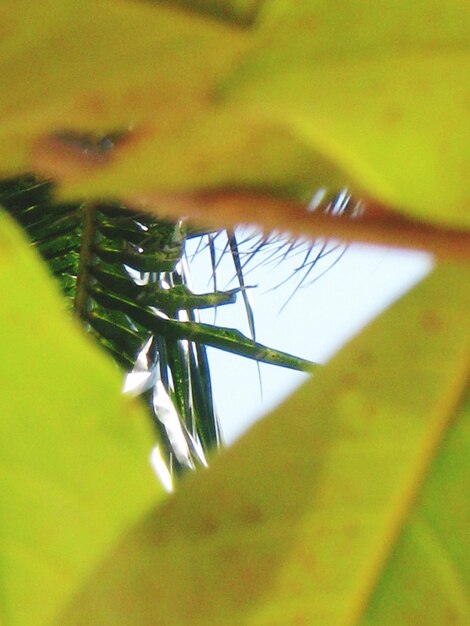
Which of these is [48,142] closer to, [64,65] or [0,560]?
[64,65]

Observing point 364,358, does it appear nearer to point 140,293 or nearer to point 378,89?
point 378,89

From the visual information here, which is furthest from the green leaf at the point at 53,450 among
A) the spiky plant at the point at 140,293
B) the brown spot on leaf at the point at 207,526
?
the spiky plant at the point at 140,293

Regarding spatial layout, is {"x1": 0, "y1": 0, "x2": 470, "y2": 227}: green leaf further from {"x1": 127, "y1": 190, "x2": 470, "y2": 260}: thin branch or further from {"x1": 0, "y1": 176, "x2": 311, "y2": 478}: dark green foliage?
{"x1": 0, "y1": 176, "x2": 311, "y2": 478}: dark green foliage

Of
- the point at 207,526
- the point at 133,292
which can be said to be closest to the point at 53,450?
the point at 207,526

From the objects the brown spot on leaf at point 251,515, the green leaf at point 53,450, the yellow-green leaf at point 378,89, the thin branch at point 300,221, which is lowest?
the brown spot on leaf at point 251,515

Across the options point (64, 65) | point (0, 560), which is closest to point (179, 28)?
point (64, 65)

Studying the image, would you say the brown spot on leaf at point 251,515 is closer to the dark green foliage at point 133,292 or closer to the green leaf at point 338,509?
the green leaf at point 338,509

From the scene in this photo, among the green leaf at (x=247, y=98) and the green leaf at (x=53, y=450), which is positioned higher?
the green leaf at (x=247, y=98)
